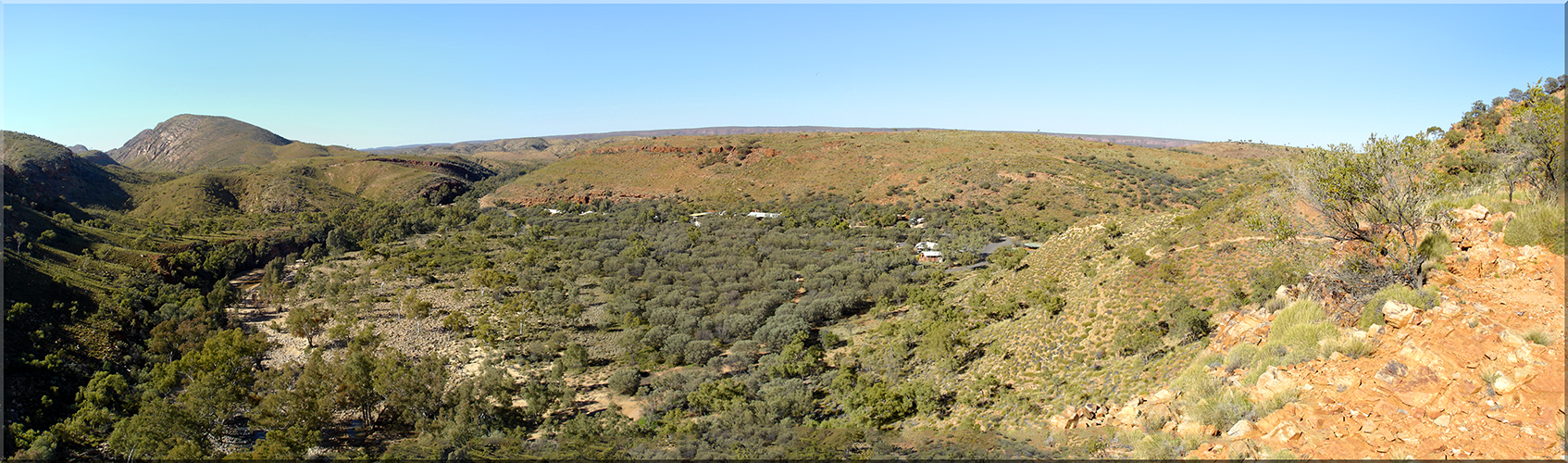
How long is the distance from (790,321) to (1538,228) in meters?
22.8

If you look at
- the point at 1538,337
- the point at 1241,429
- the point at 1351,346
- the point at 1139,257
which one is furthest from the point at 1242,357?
the point at 1139,257

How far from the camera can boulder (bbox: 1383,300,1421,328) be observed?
10602mm

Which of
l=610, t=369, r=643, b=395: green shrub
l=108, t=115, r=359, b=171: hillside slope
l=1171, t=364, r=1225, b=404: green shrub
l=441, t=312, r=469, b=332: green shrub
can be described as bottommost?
l=610, t=369, r=643, b=395: green shrub

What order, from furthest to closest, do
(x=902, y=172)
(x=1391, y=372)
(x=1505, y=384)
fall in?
1. (x=902, y=172)
2. (x=1391, y=372)
3. (x=1505, y=384)

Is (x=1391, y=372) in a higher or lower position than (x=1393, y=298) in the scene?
lower

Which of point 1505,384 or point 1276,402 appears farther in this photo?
point 1276,402

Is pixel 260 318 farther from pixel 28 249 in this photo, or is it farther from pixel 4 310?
pixel 28 249

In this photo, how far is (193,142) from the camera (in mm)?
171750

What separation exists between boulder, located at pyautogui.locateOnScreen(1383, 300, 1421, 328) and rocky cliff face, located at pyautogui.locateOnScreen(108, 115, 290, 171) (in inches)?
7853

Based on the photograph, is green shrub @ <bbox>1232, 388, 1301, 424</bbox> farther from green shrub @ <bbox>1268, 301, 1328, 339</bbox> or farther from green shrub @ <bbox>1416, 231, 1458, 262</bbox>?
green shrub @ <bbox>1416, 231, 1458, 262</bbox>

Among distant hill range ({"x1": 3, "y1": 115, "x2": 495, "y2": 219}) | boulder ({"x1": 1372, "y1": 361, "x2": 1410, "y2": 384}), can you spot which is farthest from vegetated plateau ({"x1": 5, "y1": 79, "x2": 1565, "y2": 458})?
distant hill range ({"x1": 3, "y1": 115, "x2": 495, "y2": 219})

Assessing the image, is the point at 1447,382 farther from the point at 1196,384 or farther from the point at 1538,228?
the point at 1538,228

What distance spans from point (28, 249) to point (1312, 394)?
6183 centimetres

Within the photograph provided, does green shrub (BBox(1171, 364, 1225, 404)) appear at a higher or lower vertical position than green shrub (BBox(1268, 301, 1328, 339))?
lower
